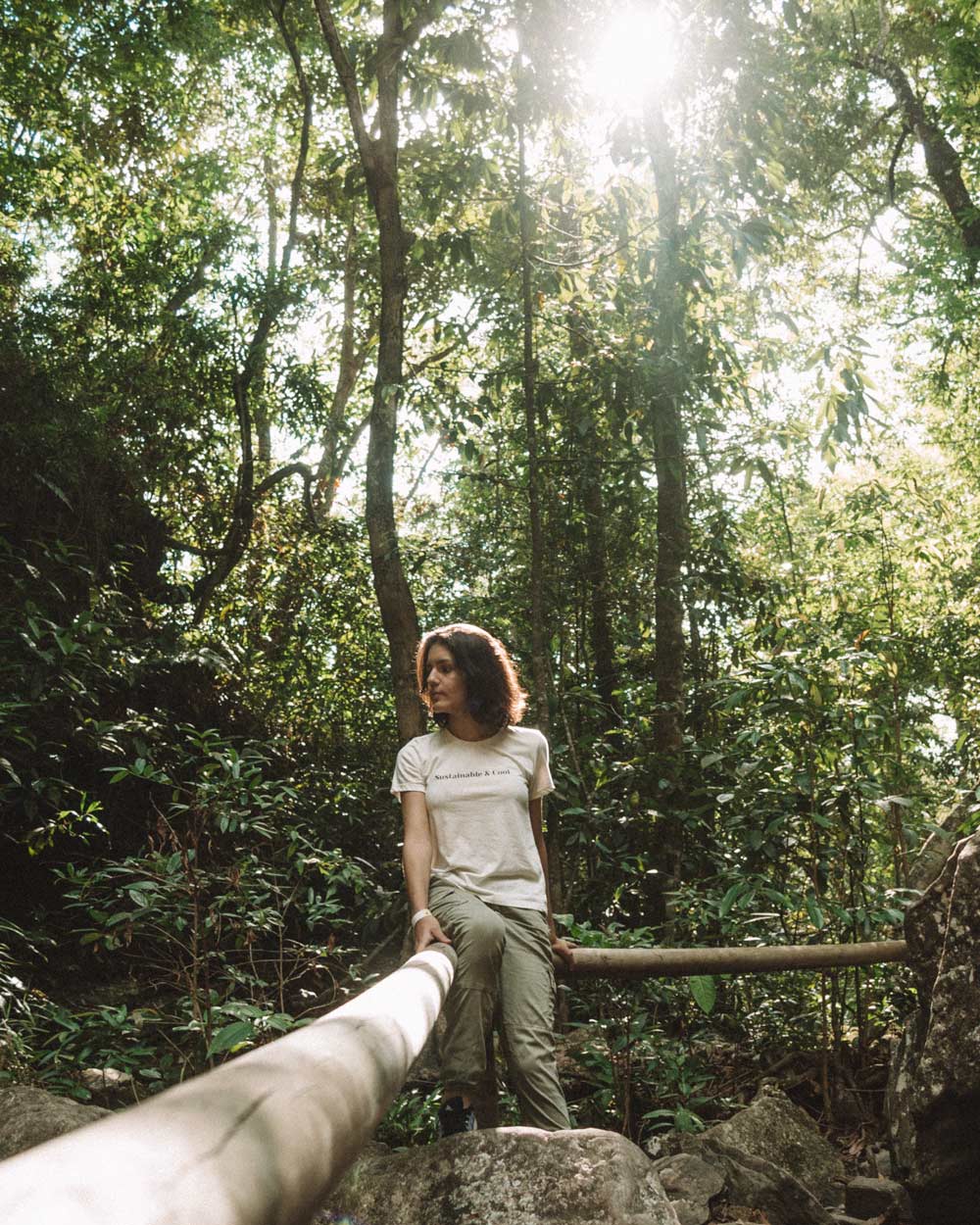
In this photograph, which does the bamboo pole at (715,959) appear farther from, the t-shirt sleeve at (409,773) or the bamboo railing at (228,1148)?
the bamboo railing at (228,1148)

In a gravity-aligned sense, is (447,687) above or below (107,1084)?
above

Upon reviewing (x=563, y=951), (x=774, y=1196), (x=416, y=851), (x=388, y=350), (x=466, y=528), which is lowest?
(x=774, y=1196)

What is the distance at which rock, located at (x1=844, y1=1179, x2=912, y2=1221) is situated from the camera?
10.6ft

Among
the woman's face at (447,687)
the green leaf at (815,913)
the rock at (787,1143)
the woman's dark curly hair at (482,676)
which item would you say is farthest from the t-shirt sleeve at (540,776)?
the rock at (787,1143)

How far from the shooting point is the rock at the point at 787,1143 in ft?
12.5

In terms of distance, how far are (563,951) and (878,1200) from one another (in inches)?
54.4

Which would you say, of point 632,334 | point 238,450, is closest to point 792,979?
point 632,334

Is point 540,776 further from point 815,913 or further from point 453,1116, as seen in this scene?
point 815,913

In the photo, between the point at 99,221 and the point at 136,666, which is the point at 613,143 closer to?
the point at 136,666

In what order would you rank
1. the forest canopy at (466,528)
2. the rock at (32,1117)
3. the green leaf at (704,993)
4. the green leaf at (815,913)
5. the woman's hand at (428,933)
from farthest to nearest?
1. the forest canopy at (466,528)
2. the green leaf at (704,993)
3. the green leaf at (815,913)
4. the rock at (32,1117)
5. the woman's hand at (428,933)

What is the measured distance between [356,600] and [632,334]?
4.25 m

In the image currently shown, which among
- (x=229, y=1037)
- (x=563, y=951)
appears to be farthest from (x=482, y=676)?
(x=229, y=1037)

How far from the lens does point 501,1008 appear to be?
118 inches

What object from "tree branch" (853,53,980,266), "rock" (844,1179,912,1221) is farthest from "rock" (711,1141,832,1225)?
"tree branch" (853,53,980,266)
